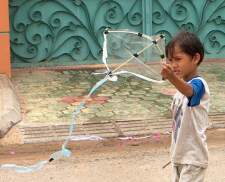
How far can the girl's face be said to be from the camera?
2977 millimetres

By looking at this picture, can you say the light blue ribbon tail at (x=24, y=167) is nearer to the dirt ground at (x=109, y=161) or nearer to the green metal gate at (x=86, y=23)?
the dirt ground at (x=109, y=161)

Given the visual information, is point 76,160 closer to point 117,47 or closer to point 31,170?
point 31,170

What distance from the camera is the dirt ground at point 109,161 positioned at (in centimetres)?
449

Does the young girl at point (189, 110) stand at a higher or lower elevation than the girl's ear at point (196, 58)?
lower

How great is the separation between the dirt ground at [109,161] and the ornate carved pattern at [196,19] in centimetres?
329

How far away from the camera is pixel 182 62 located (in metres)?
2.98

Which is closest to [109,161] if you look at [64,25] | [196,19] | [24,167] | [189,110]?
[24,167]

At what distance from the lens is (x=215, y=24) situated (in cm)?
870

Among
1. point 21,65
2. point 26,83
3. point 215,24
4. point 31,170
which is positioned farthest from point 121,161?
point 215,24

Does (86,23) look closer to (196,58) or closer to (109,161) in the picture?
(109,161)

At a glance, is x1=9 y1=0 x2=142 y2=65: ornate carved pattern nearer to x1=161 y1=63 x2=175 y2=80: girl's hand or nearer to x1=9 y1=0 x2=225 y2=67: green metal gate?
x1=9 y1=0 x2=225 y2=67: green metal gate

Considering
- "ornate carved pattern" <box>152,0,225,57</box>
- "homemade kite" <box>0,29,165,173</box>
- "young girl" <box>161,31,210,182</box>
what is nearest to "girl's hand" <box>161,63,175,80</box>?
"young girl" <box>161,31,210,182</box>

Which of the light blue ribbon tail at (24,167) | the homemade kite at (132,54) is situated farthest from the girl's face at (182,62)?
the light blue ribbon tail at (24,167)

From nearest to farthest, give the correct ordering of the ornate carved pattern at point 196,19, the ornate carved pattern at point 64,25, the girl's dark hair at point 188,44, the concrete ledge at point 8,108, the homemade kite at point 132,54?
the girl's dark hair at point 188,44
the homemade kite at point 132,54
the concrete ledge at point 8,108
the ornate carved pattern at point 64,25
the ornate carved pattern at point 196,19
